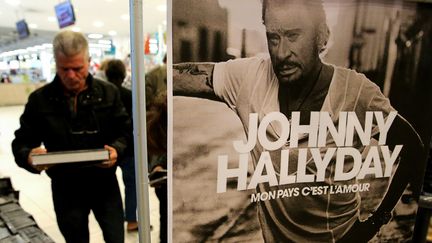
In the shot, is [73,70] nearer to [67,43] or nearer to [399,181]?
[67,43]

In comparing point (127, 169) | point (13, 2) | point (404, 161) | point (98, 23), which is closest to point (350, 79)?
point (404, 161)

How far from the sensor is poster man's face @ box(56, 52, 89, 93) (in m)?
1.47

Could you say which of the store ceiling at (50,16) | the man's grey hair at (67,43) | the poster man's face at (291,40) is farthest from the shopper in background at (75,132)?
the store ceiling at (50,16)

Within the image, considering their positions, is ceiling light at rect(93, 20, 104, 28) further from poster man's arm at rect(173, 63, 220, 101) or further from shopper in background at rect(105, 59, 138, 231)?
poster man's arm at rect(173, 63, 220, 101)

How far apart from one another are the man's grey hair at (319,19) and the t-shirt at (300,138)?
9cm

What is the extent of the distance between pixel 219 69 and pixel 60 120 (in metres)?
0.95

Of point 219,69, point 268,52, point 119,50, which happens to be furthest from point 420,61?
point 119,50

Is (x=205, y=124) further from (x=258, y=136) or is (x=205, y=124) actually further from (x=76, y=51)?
(x=76, y=51)

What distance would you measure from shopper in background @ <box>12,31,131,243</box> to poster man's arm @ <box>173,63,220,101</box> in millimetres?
773

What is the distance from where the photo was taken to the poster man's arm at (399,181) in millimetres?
1072

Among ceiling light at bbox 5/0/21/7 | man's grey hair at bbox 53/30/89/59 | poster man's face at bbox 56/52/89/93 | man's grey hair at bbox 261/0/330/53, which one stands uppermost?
ceiling light at bbox 5/0/21/7

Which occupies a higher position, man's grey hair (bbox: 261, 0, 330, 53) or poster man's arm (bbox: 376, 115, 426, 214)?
man's grey hair (bbox: 261, 0, 330, 53)

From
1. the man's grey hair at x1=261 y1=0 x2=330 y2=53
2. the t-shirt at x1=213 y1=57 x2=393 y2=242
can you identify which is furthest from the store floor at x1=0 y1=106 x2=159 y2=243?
the man's grey hair at x1=261 y1=0 x2=330 y2=53

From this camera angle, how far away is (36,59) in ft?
11.4
